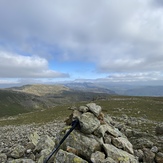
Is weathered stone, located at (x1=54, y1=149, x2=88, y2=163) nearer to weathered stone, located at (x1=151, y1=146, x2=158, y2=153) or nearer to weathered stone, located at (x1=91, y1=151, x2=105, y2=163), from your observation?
weathered stone, located at (x1=91, y1=151, x2=105, y2=163)

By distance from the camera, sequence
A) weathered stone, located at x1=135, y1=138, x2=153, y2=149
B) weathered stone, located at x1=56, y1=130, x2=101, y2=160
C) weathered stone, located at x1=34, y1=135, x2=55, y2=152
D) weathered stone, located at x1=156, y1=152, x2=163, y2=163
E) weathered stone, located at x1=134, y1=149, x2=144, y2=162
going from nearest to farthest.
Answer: weathered stone, located at x1=56, y1=130, x2=101, y2=160, weathered stone, located at x1=156, y1=152, x2=163, y2=163, weathered stone, located at x1=134, y1=149, x2=144, y2=162, weathered stone, located at x1=34, y1=135, x2=55, y2=152, weathered stone, located at x1=135, y1=138, x2=153, y2=149

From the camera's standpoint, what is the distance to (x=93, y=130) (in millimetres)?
15812

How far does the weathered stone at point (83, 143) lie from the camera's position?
1465cm

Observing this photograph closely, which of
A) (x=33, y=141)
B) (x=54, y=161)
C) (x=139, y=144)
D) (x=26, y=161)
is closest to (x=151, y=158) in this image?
(x=139, y=144)

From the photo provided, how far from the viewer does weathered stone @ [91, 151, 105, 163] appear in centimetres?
1349

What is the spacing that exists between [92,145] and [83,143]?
2.18 ft

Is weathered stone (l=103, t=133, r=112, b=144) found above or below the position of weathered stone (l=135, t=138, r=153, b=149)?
above

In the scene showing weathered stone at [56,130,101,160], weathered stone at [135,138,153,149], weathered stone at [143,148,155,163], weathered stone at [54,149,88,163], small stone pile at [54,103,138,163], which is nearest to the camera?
weathered stone at [54,149,88,163]

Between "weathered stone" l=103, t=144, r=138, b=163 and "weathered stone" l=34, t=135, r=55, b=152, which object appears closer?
"weathered stone" l=103, t=144, r=138, b=163

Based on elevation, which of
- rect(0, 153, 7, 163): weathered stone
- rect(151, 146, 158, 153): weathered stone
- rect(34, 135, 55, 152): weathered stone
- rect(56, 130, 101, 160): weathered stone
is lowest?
rect(0, 153, 7, 163): weathered stone

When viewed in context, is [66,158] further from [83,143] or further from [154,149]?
[154,149]

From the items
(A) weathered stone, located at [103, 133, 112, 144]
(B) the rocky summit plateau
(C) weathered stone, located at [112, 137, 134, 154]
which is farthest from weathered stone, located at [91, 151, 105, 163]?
(C) weathered stone, located at [112, 137, 134, 154]

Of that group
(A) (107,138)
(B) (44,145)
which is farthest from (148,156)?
(B) (44,145)

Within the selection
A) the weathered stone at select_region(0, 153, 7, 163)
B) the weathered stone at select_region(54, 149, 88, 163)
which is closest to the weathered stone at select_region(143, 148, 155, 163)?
the weathered stone at select_region(54, 149, 88, 163)
